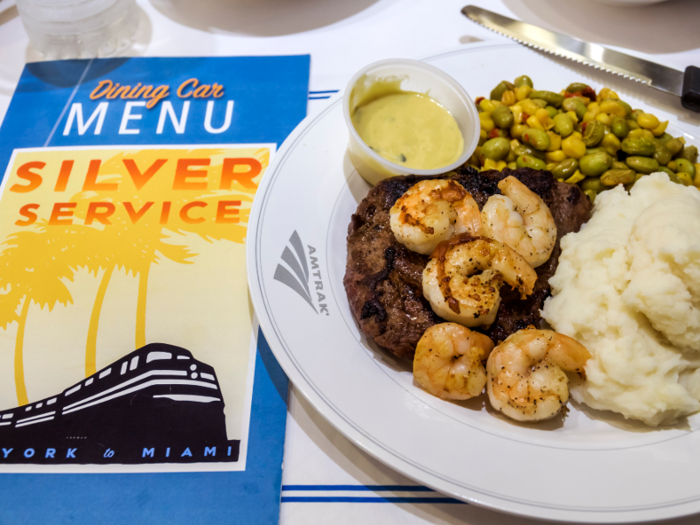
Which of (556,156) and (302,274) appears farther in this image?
(556,156)

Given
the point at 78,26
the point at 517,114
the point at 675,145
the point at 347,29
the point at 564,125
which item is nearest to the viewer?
the point at 675,145

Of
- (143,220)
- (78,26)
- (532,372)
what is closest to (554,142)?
(532,372)

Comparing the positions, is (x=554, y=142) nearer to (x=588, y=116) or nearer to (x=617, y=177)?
(x=588, y=116)

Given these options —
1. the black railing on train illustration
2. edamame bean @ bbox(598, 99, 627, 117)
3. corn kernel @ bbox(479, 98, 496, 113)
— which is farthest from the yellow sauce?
the black railing on train illustration

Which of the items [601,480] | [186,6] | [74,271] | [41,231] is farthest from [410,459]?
[186,6]

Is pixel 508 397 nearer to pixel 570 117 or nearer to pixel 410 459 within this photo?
pixel 410 459

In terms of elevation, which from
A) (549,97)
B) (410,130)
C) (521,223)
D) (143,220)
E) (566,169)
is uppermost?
(549,97)

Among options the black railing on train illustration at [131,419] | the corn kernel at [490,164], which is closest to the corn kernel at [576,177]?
the corn kernel at [490,164]
